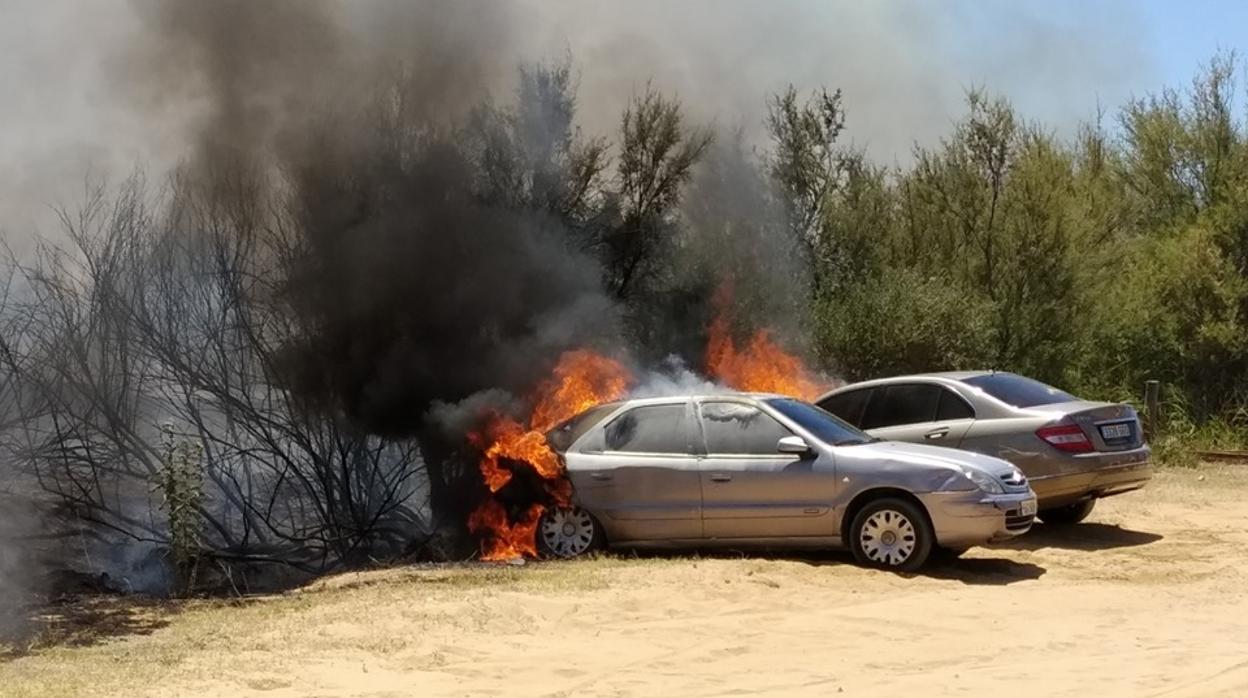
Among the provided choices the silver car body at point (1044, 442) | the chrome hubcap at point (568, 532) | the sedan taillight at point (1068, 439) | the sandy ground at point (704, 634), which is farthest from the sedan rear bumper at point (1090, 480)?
the chrome hubcap at point (568, 532)

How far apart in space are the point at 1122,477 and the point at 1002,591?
2676 millimetres

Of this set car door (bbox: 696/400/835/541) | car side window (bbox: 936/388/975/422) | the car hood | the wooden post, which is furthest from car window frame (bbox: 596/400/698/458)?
the wooden post

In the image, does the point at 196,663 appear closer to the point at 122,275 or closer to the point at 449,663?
the point at 449,663

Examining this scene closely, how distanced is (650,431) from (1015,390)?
372cm

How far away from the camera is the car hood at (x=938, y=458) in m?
9.73

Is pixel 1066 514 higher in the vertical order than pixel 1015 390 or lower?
lower

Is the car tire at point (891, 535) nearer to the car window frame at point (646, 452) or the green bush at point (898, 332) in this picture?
the car window frame at point (646, 452)

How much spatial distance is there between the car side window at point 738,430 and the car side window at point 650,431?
22 centimetres

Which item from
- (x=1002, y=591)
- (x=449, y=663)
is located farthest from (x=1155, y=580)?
(x=449, y=663)

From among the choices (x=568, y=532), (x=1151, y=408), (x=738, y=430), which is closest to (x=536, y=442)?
(x=568, y=532)

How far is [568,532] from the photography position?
1084cm

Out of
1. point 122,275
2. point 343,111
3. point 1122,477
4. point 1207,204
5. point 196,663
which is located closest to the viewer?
point 196,663

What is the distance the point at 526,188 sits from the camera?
1819 centimetres

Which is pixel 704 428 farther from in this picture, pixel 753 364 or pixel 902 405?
pixel 753 364
